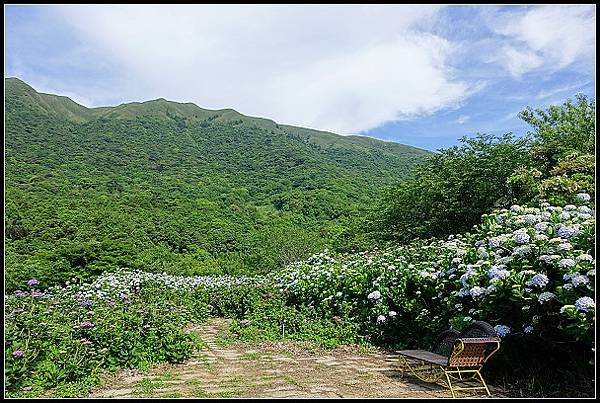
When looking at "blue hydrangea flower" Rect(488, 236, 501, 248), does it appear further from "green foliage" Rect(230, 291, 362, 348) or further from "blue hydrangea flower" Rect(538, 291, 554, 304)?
"green foliage" Rect(230, 291, 362, 348)

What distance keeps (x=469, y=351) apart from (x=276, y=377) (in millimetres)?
1702

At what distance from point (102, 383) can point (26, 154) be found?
36.0m

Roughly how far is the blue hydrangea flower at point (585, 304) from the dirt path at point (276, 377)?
1193 millimetres

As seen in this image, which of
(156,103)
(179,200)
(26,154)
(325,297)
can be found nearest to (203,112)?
(156,103)

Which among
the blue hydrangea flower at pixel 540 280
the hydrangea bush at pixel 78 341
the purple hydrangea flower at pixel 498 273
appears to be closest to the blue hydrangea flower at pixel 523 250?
the purple hydrangea flower at pixel 498 273

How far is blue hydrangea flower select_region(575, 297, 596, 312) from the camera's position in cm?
353

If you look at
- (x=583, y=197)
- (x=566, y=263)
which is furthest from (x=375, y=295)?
(x=566, y=263)

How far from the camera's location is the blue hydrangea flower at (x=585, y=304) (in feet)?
11.6

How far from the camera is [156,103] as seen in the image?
2537 inches

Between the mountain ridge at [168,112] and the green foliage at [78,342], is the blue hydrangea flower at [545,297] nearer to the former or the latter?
the green foliage at [78,342]

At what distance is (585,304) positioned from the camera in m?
3.53

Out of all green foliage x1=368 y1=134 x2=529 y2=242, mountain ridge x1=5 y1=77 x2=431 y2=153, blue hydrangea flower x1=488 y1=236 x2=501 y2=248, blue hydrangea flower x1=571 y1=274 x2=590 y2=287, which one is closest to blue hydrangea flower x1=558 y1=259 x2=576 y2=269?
blue hydrangea flower x1=571 y1=274 x2=590 y2=287

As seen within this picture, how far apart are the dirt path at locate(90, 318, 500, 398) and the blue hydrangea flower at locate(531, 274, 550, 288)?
3.31ft

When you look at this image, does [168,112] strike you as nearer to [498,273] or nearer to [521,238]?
[521,238]
